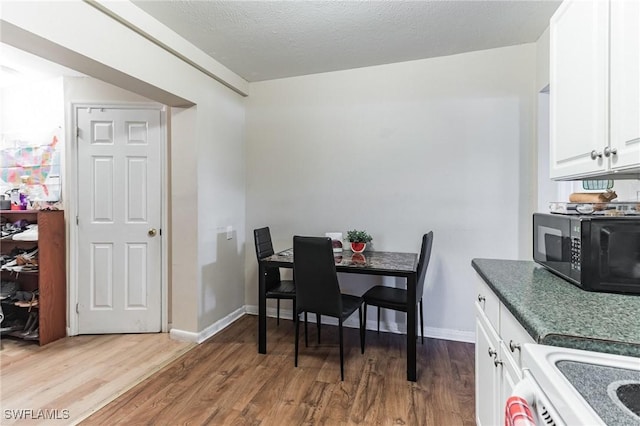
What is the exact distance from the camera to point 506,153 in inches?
109

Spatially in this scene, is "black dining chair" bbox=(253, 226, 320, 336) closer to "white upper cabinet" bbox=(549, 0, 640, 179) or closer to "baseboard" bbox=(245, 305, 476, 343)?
"baseboard" bbox=(245, 305, 476, 343)

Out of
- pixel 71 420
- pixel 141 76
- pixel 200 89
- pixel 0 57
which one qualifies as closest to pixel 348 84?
pixel 200 89

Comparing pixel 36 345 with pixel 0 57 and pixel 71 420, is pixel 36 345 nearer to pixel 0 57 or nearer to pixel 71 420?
pixel 71 420

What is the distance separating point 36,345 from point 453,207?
3845 millimetres

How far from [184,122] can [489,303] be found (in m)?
2.71

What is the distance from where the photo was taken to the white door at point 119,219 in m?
2.96

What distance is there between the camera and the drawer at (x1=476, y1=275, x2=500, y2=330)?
1.31m

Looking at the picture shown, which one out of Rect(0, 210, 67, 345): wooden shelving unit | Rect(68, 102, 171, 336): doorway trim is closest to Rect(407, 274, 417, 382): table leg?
Rect(68, 102, 171, 336): doorway trim

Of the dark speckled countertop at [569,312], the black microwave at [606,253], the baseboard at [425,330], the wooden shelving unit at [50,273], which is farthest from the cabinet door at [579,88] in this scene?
the wooden shelving unit at [50,273]

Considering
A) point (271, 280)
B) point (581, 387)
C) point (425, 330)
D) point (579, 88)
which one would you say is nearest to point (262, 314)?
point (271, 280)

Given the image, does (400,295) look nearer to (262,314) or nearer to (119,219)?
(262,314)

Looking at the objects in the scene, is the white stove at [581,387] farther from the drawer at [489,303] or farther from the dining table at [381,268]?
the dining table at [381,268]

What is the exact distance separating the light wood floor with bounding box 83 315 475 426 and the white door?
2.81 ft

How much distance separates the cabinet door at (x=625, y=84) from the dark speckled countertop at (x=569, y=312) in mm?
479
